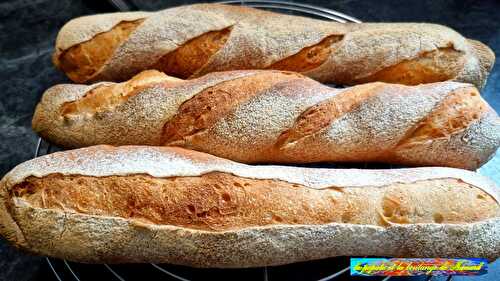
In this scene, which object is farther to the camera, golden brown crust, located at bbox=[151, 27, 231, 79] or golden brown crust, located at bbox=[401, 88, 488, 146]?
golden brown crust, located at bbox=[151, 27, 231, 79]

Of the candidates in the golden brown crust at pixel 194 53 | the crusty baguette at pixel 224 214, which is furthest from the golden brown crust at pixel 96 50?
the crusty baguette at pixel 224 214

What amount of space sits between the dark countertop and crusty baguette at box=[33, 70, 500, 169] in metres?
0.45

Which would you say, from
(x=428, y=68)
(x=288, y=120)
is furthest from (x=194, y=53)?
(x=428, y=68)

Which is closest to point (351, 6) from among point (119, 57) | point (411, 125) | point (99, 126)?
point (411, 125)

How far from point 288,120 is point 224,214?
1.24ft

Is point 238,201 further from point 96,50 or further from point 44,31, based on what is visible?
point 44,31

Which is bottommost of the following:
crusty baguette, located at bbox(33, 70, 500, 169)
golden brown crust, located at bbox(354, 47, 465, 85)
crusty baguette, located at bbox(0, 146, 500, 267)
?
crusty baguette, located at bbox(0, 146, 500, 267)

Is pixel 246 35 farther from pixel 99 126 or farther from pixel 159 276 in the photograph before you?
pixel 159 276

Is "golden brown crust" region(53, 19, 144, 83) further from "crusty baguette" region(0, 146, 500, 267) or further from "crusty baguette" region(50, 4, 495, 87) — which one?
"crusty baguette" region(0, 146, 500, 267)

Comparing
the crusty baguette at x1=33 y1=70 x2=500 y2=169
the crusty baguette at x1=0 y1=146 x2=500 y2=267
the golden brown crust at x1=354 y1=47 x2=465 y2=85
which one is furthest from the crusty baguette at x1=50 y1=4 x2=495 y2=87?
the crusty baguette at x1=0 y1=146 x2=500 y2=267

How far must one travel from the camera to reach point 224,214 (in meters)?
1.21

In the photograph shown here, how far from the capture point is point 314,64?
1.66m

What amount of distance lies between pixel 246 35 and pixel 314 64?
10.3 inches

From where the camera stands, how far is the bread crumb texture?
3.96 ft
